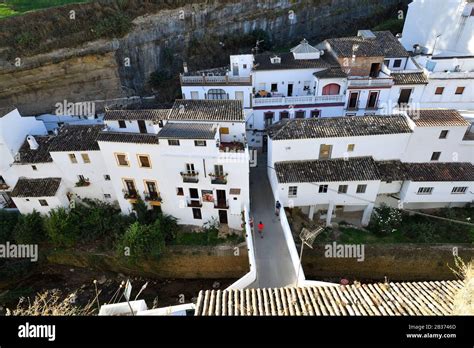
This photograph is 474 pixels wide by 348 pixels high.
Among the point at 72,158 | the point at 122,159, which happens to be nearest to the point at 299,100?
the point at 122,159

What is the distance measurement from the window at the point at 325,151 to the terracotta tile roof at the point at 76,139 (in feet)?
56.4

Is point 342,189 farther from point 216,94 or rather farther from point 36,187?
point 36,187

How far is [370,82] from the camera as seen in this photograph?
29984mm

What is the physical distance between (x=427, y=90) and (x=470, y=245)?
15126 millimetres

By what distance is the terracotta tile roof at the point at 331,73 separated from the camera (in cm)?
2998

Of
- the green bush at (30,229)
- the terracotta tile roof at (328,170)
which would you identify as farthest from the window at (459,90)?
the green bush at (30,229)

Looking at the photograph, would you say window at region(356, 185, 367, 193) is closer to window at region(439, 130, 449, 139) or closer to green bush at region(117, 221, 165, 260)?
window at region(439, 130, 449, 139)

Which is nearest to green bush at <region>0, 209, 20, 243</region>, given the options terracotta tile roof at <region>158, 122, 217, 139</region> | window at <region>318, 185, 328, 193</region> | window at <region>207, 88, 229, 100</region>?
terracotta tile roof at <region>158, 122, 217, 139</region>

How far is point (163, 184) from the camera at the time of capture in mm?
23953

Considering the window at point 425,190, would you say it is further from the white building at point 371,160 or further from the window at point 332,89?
the window at point 332,89

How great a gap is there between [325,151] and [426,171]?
8.14 meters

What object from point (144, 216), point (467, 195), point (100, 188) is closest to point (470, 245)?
point (467, 195)

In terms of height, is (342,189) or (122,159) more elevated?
(122,159)
